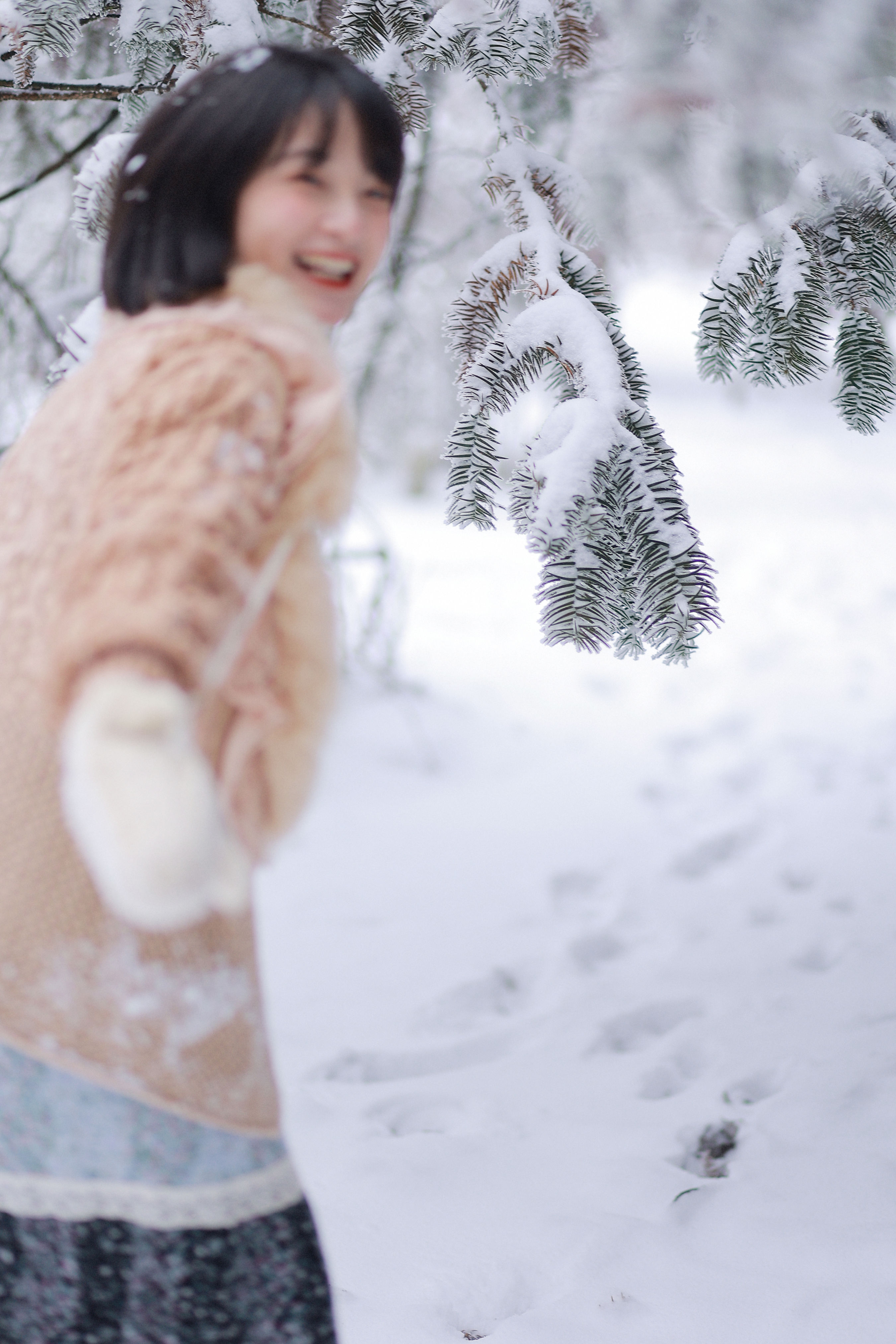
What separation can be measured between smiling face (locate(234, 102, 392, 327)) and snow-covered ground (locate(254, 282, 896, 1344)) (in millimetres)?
527

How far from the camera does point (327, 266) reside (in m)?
0.99

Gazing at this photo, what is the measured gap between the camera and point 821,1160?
189 cm

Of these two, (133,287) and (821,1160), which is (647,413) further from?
(821,1160)

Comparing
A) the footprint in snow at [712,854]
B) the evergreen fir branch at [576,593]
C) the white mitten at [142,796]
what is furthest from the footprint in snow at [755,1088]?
the white mitten at [142,796]

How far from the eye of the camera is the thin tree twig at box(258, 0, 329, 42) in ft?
5.26

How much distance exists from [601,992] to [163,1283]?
5.94 ft

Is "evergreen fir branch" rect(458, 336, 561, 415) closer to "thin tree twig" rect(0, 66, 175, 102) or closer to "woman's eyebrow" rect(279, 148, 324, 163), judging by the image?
"woman's eyebrow" rect(279, 148, 324, 163)

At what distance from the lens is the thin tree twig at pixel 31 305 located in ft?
7.91

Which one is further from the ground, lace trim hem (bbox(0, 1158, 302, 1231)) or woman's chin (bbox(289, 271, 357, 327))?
woman's chin (bbox(289, 271, 357, 327))

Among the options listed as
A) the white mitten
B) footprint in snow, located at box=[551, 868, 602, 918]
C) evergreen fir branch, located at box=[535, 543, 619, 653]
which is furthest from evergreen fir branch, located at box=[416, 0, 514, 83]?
footprint in snow, located at box=[551, 868, 602, 918]

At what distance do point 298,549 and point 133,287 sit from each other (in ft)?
→ 1.01

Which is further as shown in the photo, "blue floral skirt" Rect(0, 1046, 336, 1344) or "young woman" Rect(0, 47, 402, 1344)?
"blue floral skirt" Rect(0, 1046, 336, 1344)

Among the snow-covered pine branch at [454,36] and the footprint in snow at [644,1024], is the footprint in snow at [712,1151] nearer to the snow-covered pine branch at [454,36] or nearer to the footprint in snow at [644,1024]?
the footprint in snow at [644,1024]

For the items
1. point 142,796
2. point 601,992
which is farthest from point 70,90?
point 601,992
